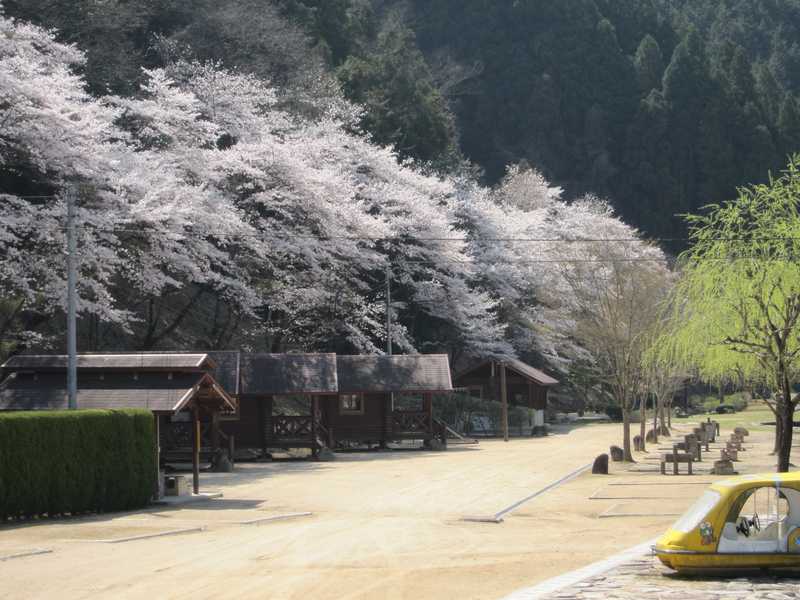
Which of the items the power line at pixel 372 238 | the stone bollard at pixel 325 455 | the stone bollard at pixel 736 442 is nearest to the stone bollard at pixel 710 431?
the stone bollard at pixel 736 442

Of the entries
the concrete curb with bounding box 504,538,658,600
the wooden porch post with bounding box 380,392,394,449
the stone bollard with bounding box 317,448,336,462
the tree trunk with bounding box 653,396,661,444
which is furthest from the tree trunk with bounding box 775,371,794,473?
the tree trunk with bounding box 653,396,661,444

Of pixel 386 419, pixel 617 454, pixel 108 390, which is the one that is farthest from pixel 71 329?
pixel 386 419

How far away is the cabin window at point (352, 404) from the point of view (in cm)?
4781

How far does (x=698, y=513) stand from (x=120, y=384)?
695 inches

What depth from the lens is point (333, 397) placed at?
4781cm

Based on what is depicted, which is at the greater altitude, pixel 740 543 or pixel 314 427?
pixel 314 427

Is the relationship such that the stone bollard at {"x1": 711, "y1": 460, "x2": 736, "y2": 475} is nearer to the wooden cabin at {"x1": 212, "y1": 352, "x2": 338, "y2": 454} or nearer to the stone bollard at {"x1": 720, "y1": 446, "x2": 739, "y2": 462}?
the stone bollard at {"x1": 720, "y1": 446, "x2": 739, "y2": 462}

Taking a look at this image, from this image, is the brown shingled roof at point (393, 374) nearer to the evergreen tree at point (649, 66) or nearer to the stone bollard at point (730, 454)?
the stone bollard at point (730, 454)

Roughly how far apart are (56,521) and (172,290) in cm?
2053

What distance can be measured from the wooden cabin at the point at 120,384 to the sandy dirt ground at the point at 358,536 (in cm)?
257

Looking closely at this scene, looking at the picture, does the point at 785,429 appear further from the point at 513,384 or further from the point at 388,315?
the point at 513,384

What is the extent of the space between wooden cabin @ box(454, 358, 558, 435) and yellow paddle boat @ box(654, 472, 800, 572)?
45.3m

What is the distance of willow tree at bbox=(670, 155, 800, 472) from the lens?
2605cm

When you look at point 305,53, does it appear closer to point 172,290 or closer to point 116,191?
point 172,290
